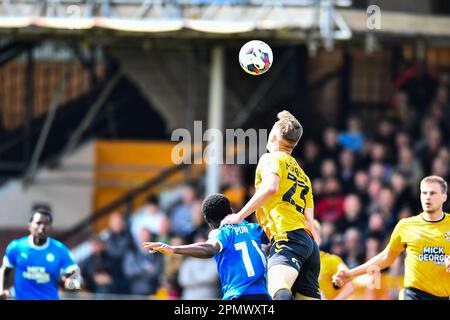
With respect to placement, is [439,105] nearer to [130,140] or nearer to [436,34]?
[436,34]

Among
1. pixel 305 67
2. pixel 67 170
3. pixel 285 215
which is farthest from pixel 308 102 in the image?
pixel 285 215

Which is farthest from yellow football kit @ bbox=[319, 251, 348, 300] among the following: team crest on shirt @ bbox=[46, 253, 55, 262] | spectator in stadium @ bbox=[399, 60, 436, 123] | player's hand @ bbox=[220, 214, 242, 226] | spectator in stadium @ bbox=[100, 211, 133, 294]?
spectator in stadium @ bbox=[399, 60, 436, 123]

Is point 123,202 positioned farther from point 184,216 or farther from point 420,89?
point 420,89

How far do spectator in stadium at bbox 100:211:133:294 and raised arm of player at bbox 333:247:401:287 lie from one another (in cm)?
858

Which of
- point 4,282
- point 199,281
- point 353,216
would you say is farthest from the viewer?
point 199,281

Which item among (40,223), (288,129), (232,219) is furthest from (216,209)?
(40,223)

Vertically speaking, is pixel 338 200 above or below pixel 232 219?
above

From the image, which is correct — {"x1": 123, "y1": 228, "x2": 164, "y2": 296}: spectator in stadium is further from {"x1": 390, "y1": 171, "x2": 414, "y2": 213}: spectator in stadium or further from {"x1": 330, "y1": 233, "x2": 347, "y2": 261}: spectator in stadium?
{"x1": 390, "y1": 171, "x2": 414, "y2": 213}: spectator in stadium

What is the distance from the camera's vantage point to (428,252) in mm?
11688

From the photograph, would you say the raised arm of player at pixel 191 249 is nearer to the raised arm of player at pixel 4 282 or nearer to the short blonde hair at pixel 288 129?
the short blonde hair at pixel 288 129

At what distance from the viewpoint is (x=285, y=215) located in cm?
1086

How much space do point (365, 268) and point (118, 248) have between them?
8954mm

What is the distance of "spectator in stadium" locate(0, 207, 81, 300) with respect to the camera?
43.2ft
